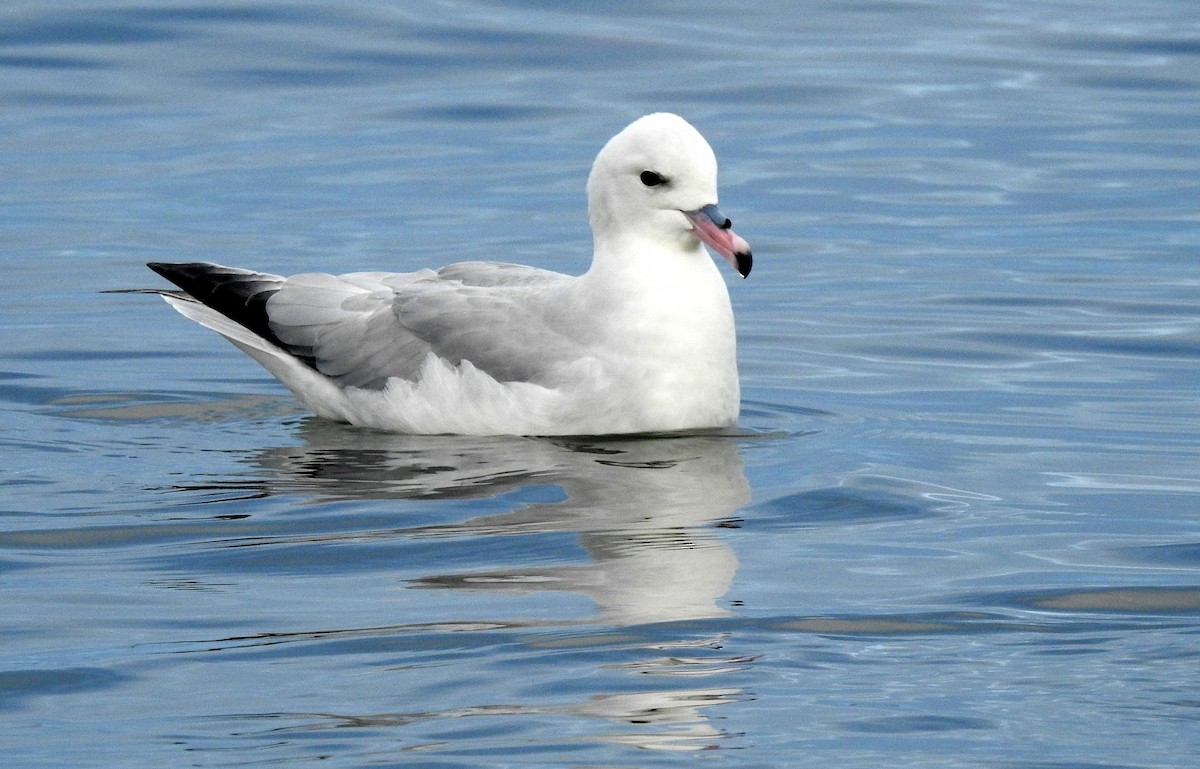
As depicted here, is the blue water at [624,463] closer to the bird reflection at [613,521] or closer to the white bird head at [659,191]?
the bird reflection at [613,521]

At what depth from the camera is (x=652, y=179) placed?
8.68m

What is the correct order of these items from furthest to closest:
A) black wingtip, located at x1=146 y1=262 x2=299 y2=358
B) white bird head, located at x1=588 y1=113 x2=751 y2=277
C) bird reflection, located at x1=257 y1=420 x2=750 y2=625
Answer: black wingtip, located at x1=146 y1=262 x2=299 y2=358, white bird head, located at x1=588 y1=113 x2=751 y2=277, bird reflection, located at x1=257 y1=420 x2=750 y2=625

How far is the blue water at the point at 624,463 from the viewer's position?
5512mm

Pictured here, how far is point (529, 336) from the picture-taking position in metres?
8.63

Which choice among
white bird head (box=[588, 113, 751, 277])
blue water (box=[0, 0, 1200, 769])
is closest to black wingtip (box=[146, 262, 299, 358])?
blue water (box=[0, 0, 1200, 769])

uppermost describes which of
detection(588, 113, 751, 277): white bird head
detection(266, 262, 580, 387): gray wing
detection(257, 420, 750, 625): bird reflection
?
detection(588, 113, 751, 277): white bird head

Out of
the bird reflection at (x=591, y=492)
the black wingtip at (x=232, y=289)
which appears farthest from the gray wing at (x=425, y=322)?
the bird reflection at (x=591, y=492)

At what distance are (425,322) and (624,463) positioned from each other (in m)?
1.14

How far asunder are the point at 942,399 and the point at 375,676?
432 cm

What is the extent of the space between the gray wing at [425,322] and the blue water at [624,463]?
30 centimetres

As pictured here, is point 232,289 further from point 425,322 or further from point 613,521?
point 613,521

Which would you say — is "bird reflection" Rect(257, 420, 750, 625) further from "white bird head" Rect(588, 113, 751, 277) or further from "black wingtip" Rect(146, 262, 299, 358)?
"white bird head" Rect(588, 113, 751, 277)

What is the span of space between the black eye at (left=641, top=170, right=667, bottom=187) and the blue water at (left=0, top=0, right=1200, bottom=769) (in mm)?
974

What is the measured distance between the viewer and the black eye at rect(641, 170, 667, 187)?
865cm
